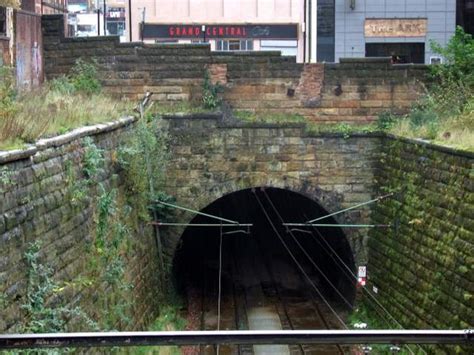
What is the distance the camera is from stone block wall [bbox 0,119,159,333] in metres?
8.04

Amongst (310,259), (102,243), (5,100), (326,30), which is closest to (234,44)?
(326,30)

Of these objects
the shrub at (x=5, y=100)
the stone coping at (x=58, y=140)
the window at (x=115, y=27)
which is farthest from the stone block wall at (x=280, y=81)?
the window at (x=115, y=27)

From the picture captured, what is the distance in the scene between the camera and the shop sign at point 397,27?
33.6 m

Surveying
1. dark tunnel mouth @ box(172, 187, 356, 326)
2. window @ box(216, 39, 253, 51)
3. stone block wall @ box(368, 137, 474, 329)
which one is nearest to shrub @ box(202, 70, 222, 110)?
dark tunnel mouth @ box(172, 187, 356, 326)

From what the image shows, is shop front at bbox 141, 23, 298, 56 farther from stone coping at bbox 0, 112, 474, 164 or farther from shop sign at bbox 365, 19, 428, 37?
stone coping at bbox 0, 112, 474, 164

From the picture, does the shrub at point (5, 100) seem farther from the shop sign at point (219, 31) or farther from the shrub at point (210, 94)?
the shop sign at point (219, 31)

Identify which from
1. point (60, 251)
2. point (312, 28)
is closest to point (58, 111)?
point (60, 251)

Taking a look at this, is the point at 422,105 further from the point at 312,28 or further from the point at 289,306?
the point at 312,28

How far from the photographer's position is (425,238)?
15070mm

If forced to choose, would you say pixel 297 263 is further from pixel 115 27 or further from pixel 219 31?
pixel 115 27

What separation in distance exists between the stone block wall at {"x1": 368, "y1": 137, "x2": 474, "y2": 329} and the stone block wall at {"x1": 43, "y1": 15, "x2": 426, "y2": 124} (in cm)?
151

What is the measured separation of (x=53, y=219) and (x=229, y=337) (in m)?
6.74

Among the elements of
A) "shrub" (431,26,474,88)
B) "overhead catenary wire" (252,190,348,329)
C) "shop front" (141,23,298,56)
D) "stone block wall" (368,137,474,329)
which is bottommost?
"overhead catenary wire" (252,190,348,329)

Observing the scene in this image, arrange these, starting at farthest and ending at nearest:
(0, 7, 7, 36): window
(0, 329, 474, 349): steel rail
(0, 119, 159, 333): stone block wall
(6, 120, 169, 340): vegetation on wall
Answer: (0, 7, 7, 36): window
(6, 120, 169, 340): vegetation on wall
(0, 119, 159, 333): stone block wall
(0, 329, 474, 349): steel rail
